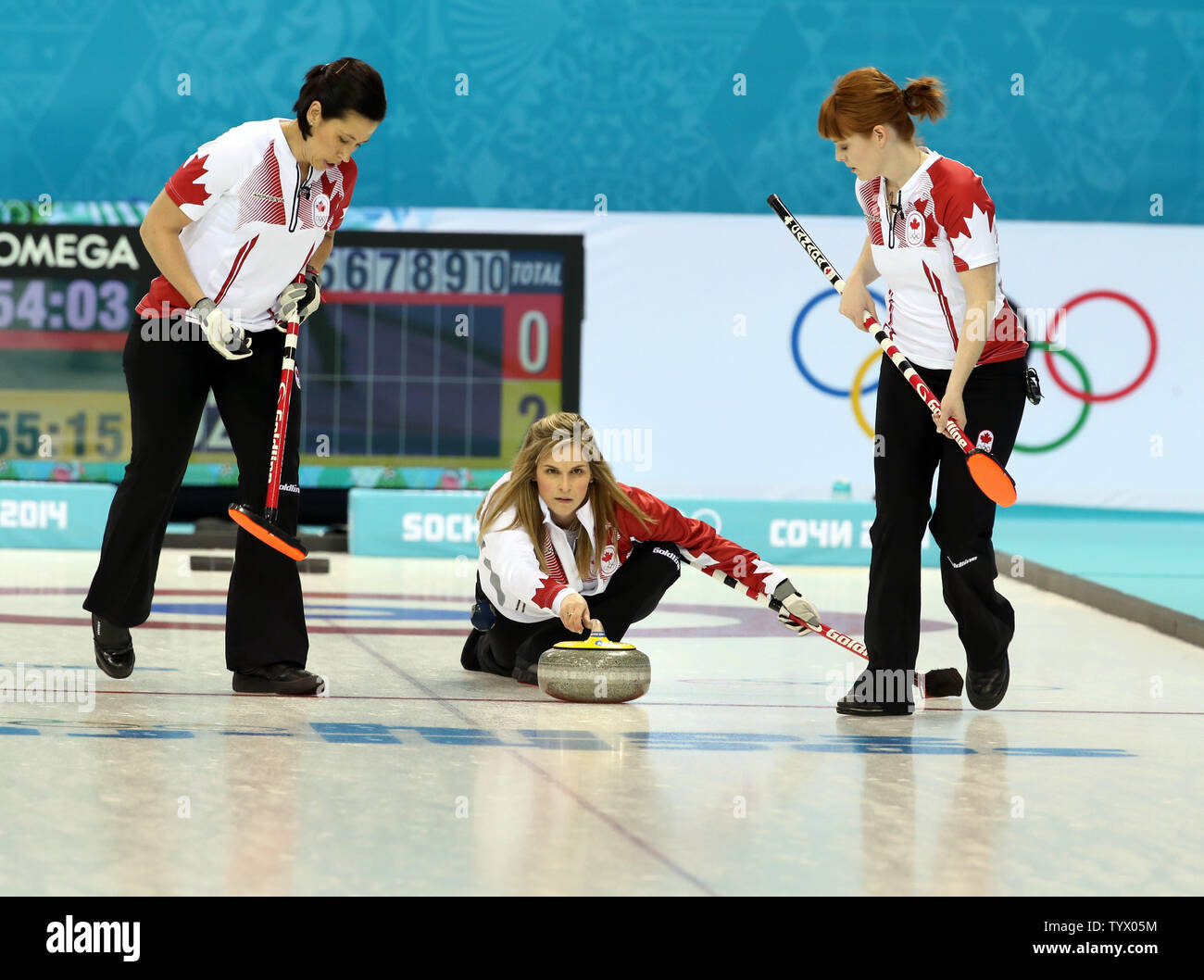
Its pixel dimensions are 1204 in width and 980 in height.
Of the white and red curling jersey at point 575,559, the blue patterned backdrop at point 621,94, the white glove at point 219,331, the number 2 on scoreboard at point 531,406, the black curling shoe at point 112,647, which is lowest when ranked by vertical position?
the black curling shoe at point 112,647

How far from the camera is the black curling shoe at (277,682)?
388cm

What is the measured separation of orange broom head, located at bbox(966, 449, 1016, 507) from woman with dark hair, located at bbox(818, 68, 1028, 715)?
8 centimetres

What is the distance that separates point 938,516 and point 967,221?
27.1 inches

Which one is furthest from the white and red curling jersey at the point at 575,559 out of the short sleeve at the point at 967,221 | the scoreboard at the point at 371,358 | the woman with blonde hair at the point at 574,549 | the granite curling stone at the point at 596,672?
the scoreboard at the point at 371,358

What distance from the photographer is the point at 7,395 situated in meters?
8.39

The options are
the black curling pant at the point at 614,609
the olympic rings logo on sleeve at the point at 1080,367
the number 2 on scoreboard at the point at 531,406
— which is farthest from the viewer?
the olympic rings logo on sleeve at the point at 1080,367

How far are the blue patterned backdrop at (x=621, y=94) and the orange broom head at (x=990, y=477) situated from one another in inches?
266

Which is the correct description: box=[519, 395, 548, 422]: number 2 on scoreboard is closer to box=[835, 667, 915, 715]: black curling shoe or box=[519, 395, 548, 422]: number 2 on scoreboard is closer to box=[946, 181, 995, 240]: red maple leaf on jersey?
box=[835, 667, 915, 715]: black curling shoe

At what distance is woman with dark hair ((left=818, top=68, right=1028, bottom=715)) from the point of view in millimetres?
3742

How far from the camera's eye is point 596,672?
12.7 ft

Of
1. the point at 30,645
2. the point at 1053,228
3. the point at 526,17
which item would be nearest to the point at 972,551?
the point at 30,645

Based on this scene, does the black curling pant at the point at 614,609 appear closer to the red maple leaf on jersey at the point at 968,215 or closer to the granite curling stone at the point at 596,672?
the granite curling stone at the point at 596,672

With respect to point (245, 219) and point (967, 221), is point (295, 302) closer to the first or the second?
point (245, 219)

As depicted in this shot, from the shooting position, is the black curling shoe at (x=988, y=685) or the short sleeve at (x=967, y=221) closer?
the short sleeve at (x=967, y=221)
